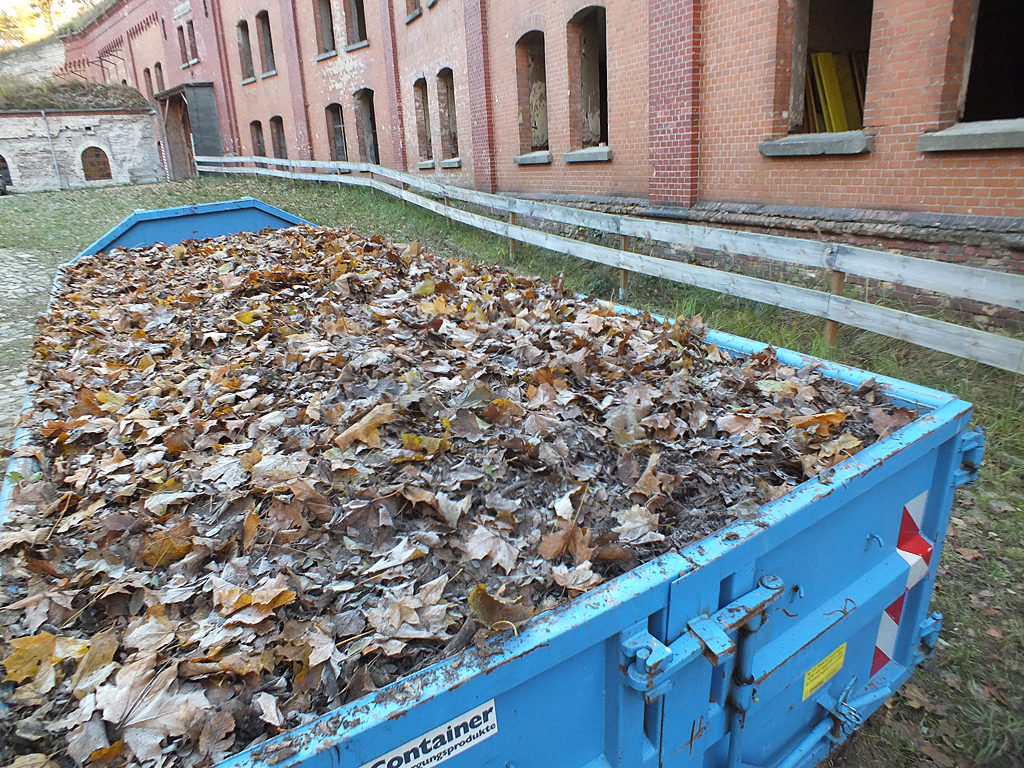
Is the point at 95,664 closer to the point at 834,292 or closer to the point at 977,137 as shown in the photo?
the point at 834,292

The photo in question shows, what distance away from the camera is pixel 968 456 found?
241cm

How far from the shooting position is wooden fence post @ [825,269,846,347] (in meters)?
5.09

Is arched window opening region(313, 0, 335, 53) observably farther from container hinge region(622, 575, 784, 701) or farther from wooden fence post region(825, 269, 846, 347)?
container hinge region(622, 575, 784, 701)

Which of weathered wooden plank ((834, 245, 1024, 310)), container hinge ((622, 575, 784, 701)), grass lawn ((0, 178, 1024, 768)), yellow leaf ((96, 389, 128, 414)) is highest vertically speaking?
weathered wooden plank ((834, 245, 1024, 310))

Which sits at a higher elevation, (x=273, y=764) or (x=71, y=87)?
(x=71, y=87)

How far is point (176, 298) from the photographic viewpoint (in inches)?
195

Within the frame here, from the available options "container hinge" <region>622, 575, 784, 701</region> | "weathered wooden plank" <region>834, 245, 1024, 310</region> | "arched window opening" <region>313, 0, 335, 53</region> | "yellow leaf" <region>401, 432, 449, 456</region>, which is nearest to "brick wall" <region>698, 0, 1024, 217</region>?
"weathered wooden plank" <region>834, 245, 1024, 310</region>

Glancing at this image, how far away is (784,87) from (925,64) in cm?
167

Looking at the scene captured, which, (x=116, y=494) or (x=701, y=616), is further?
(x=116, y=494)

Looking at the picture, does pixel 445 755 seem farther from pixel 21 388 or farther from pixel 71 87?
pixel 71 87

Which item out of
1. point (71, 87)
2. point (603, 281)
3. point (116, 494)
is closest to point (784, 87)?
point (603, 281)

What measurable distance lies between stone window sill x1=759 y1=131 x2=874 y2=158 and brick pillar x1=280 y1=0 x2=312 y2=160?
707 inches

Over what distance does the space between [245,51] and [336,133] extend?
24.7 ft

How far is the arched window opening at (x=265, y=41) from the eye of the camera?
75.3 ft
